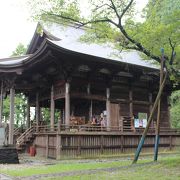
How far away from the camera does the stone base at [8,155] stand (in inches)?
693

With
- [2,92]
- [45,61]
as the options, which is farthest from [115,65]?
[2,92]

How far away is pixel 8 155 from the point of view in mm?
17812

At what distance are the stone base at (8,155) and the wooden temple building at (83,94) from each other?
202 cm

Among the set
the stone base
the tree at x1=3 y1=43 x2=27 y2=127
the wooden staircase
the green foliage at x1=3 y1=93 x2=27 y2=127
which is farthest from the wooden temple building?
the tree at x1=3 y1=43 x2=27 y2=127

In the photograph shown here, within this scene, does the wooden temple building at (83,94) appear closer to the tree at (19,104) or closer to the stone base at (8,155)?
the stone base at (8,155)

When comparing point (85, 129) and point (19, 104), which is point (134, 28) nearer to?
point (85, 129)

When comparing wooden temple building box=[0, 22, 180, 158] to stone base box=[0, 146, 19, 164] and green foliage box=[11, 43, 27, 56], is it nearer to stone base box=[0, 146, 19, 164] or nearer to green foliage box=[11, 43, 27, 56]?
stone base box=[0, 146, 19, 164]

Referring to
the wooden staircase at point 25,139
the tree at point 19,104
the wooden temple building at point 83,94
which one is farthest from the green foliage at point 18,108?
the wooden staircase at point 25,139

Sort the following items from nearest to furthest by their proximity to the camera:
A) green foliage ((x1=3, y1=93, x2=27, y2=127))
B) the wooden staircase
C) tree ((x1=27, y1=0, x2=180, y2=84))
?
tree ((x1=27, y1=0, x2=180, y2=84))
the wooden staircase
green foliage ((x1=3, y1=93, x2=27, y2=127))

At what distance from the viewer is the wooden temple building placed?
20.2 meters

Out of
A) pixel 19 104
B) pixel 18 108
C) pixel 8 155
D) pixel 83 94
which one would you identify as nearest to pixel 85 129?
pixel 83 94

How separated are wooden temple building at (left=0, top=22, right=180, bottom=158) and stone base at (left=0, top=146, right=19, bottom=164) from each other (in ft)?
6.62

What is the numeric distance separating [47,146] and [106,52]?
27.1 feet

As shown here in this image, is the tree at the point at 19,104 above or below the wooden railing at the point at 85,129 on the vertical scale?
above
